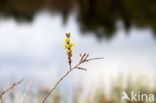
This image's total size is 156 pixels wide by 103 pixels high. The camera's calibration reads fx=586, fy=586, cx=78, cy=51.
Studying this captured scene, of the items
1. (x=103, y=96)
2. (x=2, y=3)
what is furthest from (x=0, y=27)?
(x=103, y=96)

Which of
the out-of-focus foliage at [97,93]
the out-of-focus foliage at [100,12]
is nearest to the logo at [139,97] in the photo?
the out-of-focus foliage at [97,93]

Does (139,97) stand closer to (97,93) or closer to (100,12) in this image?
(97,93)

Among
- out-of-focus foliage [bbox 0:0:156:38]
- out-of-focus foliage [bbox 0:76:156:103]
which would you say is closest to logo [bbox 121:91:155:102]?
out-of-focus foliage [bbox 0:76:156:103]

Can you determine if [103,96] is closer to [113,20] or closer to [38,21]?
[38,21]

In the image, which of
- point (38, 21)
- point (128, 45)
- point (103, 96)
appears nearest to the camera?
point (103, 96)

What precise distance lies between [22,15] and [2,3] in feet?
3.67

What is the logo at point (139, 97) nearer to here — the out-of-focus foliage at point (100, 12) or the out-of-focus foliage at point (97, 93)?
the out-of-focus foliage at point (97, 93)

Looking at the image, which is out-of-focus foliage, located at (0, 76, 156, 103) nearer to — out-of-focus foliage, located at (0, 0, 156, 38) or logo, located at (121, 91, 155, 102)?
logo, located at (121, 91, 155, 102)

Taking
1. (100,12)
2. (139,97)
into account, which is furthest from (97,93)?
(100,12)

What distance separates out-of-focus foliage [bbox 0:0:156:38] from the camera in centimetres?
1438

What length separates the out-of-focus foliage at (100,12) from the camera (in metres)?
14.4

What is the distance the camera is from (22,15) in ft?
50.0

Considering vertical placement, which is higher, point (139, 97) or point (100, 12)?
point (100, 12)

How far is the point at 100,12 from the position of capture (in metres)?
15.9
